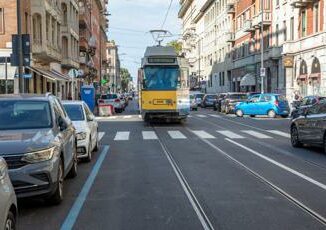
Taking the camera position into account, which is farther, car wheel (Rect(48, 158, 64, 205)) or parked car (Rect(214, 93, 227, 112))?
parked car (Rect(214, 93, 227, 112))

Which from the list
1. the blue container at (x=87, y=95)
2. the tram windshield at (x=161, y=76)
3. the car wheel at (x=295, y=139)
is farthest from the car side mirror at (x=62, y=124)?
the blue container at (x=87, y=95)

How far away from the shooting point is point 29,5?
1497 inches

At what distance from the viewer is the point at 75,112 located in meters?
15.0

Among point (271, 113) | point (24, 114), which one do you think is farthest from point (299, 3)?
point (24, 114)

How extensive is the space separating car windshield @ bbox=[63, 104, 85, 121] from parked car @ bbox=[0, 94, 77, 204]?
3821mm

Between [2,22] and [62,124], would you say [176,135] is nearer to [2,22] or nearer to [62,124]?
[62,124]

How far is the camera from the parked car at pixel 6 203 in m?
5.41

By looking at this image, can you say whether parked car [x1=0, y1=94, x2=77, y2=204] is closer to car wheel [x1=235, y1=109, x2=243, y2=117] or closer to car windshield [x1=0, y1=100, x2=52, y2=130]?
car windshield [x1=0, y1=100, x2=52, y2=130]

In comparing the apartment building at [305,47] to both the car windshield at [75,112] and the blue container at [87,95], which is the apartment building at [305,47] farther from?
the car windshield at [75,112]

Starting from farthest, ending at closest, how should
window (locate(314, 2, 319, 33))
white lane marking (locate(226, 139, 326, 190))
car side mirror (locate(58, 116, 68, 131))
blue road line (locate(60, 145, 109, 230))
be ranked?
window (locate(314, 2, 319, 33)), white lane marking (locate(226, 139, 326, 190)), car side mirror (locate(58, 116, 68, 131)), blue road line (locate(60, 145, 109, 230))

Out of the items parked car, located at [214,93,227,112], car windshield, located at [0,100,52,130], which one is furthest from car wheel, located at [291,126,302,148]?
parked car, located at [214,93,227,112]

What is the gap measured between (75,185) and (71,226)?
331 centimetres

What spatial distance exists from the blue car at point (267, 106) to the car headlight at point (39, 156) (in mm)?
30745

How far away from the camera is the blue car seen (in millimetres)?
37688
